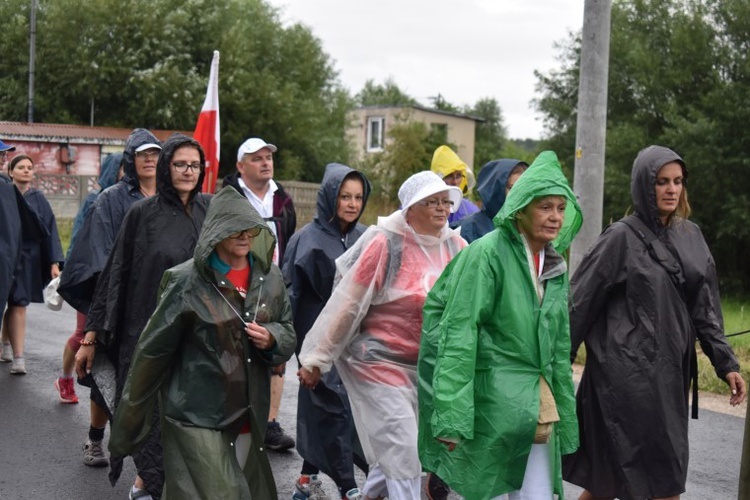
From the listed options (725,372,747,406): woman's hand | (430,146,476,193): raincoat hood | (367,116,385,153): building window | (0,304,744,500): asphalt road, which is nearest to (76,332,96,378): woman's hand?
(0,304,744,500): asphalt road

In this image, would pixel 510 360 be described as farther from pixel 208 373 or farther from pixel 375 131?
pixel 375 131

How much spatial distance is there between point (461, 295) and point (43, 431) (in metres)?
4.30

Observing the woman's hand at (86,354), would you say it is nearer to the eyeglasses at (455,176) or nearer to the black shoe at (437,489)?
the black shoe at (437,489)

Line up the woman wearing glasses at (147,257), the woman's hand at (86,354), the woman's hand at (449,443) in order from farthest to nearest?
the woman's hand at (86,354) < the woman wearing glasses at (147,257) < the woman's hand at (449,443)

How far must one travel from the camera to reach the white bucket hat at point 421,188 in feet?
17.6

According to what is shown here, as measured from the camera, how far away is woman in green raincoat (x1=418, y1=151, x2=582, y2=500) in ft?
14.0

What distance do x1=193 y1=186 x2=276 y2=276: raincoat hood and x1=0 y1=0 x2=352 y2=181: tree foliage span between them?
36.1m

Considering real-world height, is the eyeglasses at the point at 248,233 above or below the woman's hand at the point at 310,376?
above

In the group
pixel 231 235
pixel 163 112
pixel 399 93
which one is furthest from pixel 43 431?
pixel 399 93

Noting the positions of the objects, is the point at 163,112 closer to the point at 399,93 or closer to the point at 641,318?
the point at 641,318

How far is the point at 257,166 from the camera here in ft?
24.1

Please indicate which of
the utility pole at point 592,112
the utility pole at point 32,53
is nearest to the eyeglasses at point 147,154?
the utility pole at point 592,112

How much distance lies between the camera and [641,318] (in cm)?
508

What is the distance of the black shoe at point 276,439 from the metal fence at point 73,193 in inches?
941
